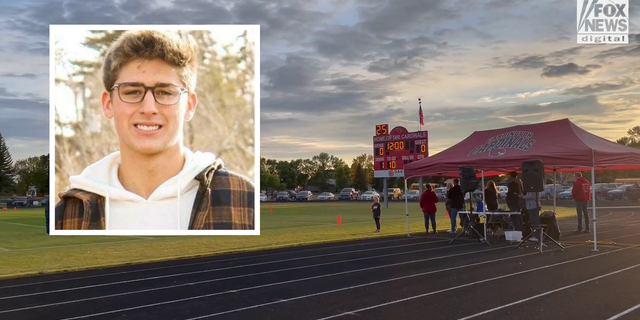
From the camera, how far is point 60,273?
12070mm

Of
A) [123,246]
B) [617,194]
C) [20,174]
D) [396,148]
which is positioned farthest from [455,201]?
[20,174]

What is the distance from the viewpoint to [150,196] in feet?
47.3

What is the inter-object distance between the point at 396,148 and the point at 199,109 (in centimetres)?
2417

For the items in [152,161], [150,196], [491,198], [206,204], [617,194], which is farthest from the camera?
[617,194]

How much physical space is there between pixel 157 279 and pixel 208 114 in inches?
198

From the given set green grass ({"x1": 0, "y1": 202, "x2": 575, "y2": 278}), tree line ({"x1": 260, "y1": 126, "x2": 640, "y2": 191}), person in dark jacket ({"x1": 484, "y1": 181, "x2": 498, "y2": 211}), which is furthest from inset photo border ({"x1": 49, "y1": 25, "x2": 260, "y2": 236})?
tree line ({"x1": 260, "y1": 126, "x2": 640, "y2": 191})

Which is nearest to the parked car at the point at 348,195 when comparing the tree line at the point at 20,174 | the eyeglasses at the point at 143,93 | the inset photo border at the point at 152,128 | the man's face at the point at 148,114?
the tree line at the point at 20,174

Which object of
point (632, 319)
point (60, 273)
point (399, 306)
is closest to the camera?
point (632, 319)

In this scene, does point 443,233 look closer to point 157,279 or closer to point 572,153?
point 572,153

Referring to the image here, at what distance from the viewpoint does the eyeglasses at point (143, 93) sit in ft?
44.7

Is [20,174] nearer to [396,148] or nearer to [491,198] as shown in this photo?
[396,148]

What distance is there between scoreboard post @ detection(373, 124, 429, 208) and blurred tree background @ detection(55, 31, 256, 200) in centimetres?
2197

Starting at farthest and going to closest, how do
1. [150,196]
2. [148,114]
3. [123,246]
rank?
[123,246], [150,196], [148,114]

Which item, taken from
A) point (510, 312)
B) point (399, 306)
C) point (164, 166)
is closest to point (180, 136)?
point (164, 166)
